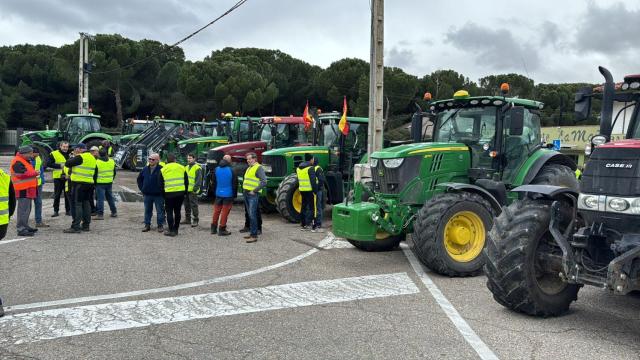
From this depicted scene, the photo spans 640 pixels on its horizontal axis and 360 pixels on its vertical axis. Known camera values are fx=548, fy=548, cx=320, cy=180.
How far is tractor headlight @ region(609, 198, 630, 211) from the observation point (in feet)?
15.6

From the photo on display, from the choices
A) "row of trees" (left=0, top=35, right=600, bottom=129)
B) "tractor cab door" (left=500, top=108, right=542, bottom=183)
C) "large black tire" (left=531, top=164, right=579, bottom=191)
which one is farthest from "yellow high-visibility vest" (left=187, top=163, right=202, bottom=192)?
"row of trees" (left=0, top=35, right=600, bottom=129)

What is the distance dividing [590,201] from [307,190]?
678 cm

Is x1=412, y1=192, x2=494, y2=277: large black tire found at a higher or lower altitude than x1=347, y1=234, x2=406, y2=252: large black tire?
higher

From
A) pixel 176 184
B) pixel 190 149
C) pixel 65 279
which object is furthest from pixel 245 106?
pixel 65 279

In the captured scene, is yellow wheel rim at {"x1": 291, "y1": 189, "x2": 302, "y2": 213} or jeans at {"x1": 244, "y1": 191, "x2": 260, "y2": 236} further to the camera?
yellow wheel rim at {"x1": 291, "y1": 189, "x2": 302, "y2": 213}

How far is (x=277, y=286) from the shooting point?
6820 millimetres

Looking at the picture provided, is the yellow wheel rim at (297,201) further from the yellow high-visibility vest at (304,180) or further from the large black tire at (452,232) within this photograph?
the large black tire at (452,232)

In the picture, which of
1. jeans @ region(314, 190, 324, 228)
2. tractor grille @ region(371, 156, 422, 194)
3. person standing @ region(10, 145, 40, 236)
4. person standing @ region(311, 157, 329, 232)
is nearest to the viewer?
tractor grille @ region(371, 156, 422, 194)

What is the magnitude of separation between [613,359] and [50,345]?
188 inches

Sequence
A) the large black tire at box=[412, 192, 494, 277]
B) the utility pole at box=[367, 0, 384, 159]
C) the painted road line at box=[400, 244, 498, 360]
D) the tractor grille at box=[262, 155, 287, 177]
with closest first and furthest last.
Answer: the painted road line at box=[400, 244, 498, 360], the large black tire at box=[412, 192, 494, 277], the utility pole at box=[367, 0, 384, 159], the tractor grille at box=[262, 155, 287, 177]

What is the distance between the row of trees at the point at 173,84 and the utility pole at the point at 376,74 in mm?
22148

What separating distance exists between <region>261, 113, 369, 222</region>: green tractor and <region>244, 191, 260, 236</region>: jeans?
2.28 metres

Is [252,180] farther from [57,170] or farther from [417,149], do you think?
[57,170]

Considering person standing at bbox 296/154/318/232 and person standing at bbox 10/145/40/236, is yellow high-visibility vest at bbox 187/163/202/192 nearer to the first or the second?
person standing at bbox 296/154/318/232
